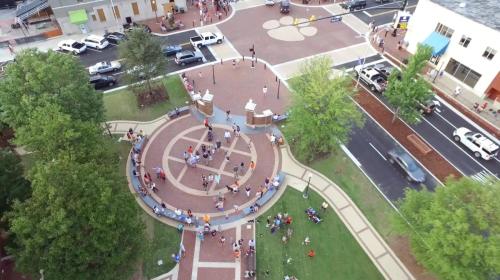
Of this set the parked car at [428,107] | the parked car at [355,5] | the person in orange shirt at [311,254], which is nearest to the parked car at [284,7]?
the parked car at [355,5]

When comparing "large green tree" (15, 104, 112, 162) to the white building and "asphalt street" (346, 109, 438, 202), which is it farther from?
the white building

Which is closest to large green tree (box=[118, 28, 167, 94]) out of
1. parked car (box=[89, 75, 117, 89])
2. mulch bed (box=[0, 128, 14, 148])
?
parked car (box=[89, 75, 117, 89])

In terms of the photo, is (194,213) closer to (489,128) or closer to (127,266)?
(127,266)

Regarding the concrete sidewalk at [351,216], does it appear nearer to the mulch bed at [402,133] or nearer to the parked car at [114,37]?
the mulch bed at [402,133]

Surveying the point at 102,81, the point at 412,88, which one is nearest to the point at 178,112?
the point at 102,81

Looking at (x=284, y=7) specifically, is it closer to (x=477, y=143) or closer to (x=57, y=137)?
(x=477, y=143)

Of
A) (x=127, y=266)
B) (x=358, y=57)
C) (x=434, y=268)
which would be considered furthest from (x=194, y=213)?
(x=358, y=57)
